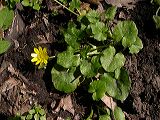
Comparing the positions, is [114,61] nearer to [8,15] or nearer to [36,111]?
[36,111]

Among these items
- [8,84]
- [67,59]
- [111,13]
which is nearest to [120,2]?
[111,13]

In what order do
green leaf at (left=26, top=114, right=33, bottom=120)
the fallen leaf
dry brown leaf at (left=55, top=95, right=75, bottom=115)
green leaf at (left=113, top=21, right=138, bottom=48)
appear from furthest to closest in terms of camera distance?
the fallen leaf, dry brown leaf at (left=55, top=95, right=75, bottom=115), green leaf at (left=26, top=114, right=33, bottom=120), green leaf at (left=113, top=21, right=138, bottom=48)

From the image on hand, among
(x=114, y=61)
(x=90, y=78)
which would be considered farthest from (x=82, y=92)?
(x=114, y=61)

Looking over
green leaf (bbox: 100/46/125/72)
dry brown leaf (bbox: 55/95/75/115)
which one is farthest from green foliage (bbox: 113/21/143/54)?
dry brown leaf (bbox: 55/95/75/115)

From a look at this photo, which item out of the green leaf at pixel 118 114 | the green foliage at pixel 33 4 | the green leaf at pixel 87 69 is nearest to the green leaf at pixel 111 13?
the green leaf at pixel 87 69

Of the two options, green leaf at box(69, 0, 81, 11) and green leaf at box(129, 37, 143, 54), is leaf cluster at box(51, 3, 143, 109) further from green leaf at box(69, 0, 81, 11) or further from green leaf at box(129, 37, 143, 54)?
green leaf at box(69, 0, 81, 11)

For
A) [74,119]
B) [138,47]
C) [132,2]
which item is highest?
[132,2]

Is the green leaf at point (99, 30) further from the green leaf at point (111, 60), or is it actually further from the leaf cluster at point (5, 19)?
the leaf cluster at point (5, 19)
